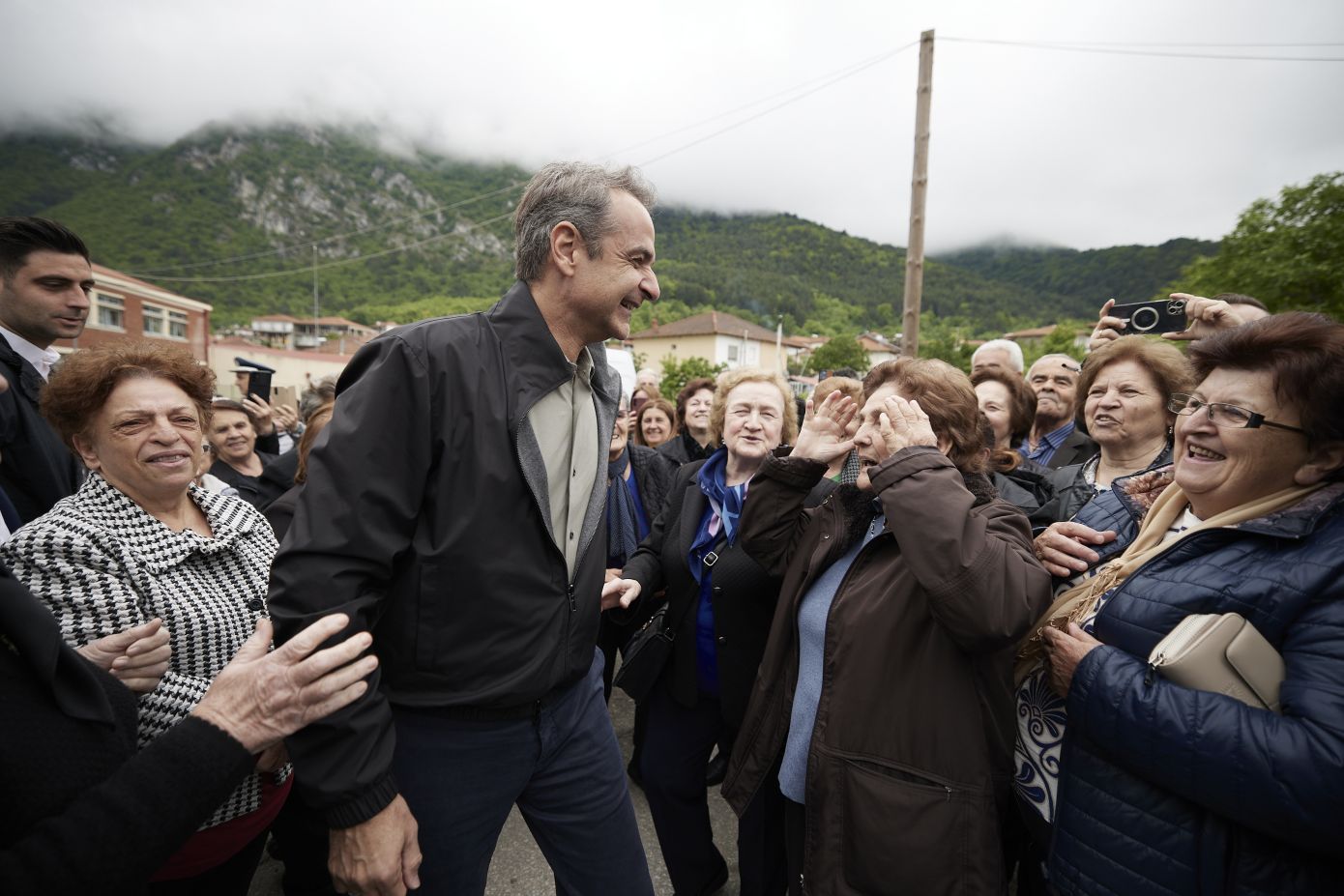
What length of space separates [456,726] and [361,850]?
1.08ft

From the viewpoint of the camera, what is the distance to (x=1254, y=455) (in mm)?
1518

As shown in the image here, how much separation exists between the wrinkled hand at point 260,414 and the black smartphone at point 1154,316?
19.2 ft

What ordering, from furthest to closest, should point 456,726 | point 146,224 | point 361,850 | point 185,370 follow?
1. point 146,224
2. point 185,370
3. point 456,726
4. point 361,850

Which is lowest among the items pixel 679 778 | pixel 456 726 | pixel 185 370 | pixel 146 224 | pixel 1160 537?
pixel 679 778

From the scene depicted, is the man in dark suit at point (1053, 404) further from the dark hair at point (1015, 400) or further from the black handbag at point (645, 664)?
the black handbag at point (645, 664)

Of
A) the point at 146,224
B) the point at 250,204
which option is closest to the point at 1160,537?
the point at 146,224

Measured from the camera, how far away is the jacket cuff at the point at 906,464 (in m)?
1.73

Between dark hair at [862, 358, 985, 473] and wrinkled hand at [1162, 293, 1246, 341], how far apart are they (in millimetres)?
1303

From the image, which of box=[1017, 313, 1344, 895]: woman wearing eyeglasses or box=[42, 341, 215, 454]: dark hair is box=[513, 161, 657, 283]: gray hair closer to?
box=[42, 341, 215, 454]: dark hair

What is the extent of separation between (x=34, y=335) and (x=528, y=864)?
3680mm

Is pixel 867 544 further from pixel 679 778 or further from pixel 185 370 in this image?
pixel 185 370

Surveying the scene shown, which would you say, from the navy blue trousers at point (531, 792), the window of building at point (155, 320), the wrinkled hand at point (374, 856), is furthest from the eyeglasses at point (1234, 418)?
the window of building at point (155, 320)

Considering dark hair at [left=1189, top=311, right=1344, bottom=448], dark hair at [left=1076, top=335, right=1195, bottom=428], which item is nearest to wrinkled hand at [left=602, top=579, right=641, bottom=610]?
dark hair at [left=1189, top=311, right=1344, bottom=448]

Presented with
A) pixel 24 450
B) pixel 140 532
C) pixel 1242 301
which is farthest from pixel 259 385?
pixel 1242 301
